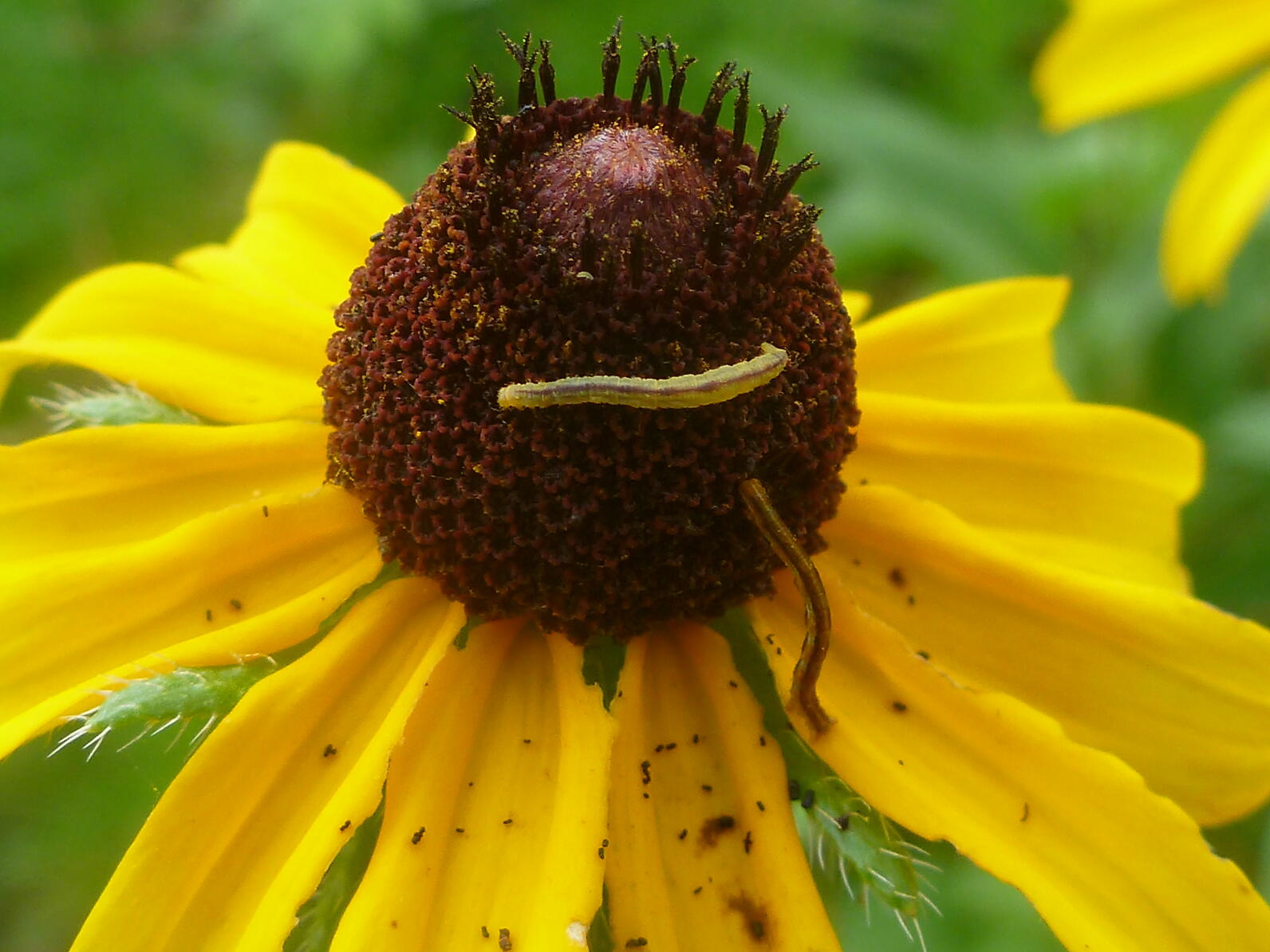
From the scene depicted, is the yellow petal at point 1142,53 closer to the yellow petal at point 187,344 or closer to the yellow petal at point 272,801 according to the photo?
the yellow petal at point 187,344

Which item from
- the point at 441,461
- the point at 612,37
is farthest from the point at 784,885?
the point at 612,37

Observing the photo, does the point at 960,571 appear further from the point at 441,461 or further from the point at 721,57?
the point at 721,57

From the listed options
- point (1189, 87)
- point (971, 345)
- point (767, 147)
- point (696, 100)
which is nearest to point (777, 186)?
point (767, 147)

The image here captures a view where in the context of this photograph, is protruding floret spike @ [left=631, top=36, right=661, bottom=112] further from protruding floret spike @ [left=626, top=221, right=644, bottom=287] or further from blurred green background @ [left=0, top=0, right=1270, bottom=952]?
blurred green background @ [left=0, top=0, right=1270, bottom=952]

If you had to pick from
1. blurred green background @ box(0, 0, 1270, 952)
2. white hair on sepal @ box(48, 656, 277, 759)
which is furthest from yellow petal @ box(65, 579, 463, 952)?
blurred green background @ box(0, 0, 1270, 952)

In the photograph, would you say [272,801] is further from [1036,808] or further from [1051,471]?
[1051,471]
